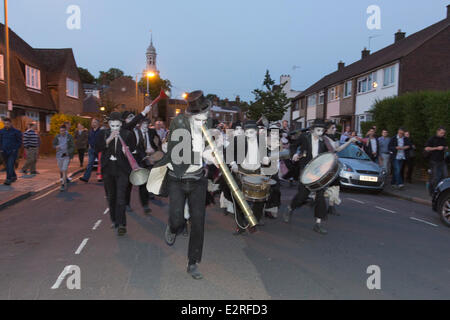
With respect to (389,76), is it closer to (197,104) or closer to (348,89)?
(348,89)

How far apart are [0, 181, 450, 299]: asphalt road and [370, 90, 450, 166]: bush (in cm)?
652

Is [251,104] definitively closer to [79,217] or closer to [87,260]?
[79,217]

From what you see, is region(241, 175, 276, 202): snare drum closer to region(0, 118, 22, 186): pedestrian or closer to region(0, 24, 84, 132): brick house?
region(0, 118, 22, 186): pedestrian

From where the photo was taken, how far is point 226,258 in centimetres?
505

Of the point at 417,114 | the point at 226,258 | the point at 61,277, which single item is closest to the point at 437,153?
the point at 417,114

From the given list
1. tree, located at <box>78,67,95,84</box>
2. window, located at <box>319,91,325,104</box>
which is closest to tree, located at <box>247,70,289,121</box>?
window, located at <box>319,91,325,104</box>

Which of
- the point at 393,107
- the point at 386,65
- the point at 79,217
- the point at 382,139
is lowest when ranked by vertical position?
the point at 79,217

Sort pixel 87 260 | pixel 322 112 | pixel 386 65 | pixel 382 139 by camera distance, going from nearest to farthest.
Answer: pixel 87 260 < pixel 382 139 < pixel 386 65 < pixel 322 112

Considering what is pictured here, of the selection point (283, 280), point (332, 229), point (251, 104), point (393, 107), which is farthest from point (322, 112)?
point (283, 280)

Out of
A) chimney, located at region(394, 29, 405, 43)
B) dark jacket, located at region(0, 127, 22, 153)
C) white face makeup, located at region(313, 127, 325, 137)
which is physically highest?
chimney, located at region(394, 29, 405, 43)

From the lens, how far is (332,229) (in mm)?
6754

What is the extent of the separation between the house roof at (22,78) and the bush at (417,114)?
811 inches

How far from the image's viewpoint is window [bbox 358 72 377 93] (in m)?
28.4
